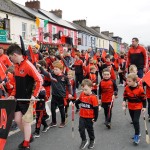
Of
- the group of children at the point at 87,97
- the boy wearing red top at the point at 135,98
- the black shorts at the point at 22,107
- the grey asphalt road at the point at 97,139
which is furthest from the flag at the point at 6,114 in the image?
the boy wearing red top at the point at 135,98

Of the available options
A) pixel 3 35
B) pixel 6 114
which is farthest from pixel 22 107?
pixel 3 35

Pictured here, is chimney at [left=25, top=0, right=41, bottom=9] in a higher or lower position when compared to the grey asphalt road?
higher

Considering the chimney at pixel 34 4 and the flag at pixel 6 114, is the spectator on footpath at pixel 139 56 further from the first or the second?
the chimney at pixel 34 4

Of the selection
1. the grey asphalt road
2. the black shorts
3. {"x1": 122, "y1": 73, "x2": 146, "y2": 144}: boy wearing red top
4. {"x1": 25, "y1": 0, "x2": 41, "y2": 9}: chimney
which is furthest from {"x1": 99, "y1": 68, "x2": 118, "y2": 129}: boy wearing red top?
{"x1": 25, "y1": 0, "x2": 41, "y2": 9}: chimney

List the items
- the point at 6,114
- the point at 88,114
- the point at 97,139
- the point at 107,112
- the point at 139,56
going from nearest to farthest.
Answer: the point at 6,114
the point at 88,114
the point at 97,139
the point at 107,112
the point at 139,56

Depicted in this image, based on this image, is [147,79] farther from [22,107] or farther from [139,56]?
[22,107]

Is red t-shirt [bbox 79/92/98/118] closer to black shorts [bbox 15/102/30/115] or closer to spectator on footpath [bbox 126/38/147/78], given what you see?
black shorts [bbox 15/102/30/115]

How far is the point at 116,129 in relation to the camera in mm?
7219

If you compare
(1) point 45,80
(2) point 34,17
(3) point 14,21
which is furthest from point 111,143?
(2) point 34,17

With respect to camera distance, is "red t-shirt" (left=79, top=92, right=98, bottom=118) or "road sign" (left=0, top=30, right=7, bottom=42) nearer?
"red t-shirt" (left=79, top=92, right=98, bottom=118)

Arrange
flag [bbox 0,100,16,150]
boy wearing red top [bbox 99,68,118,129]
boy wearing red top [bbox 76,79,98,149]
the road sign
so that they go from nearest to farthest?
flag [bbox 0,100,16,150] → boy wearing red top [bbox 76,79,98,149] → boy wearing red top [bbox 99,68,118,129] → the road sign

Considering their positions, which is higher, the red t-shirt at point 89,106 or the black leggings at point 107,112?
the red t-shirt at point 89,106

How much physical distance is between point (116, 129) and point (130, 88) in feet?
4.39

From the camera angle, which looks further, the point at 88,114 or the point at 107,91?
the point at 107,91
